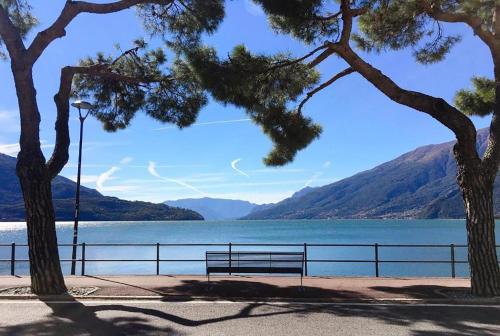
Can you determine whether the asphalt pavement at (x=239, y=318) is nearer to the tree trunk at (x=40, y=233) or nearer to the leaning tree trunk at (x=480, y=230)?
the tree trunk at (x=40, y=233)

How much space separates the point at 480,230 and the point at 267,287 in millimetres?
4158

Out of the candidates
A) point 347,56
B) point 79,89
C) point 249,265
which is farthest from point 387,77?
point 79,89

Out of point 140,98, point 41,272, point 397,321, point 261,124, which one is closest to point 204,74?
point 261,124

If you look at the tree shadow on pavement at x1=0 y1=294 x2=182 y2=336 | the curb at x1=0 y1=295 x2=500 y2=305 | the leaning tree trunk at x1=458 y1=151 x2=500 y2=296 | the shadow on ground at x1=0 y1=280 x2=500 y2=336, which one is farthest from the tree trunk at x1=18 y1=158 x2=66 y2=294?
the leaning tree trunk at x1=458 y1=151 x2=500 y2=296

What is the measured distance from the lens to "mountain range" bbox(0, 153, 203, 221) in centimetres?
16838

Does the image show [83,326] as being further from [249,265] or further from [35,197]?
[249,265]

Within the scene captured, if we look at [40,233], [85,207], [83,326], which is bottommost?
[83,326]

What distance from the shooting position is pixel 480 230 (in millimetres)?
9203

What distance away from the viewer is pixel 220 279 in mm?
11734

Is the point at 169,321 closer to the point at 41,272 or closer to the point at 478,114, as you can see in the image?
the point at 41,272

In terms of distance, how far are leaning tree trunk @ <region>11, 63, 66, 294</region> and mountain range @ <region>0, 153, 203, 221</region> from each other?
16103 centimetres

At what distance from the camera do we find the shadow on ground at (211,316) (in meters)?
6.84

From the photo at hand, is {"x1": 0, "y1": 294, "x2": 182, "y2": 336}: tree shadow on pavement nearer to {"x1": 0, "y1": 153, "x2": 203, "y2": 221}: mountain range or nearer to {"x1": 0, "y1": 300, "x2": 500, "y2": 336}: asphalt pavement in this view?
{"x1": 0, "y1": 300, "x2": 500, "y2": 336}: asphalt pavement

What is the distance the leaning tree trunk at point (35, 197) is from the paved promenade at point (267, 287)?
0.93 m
